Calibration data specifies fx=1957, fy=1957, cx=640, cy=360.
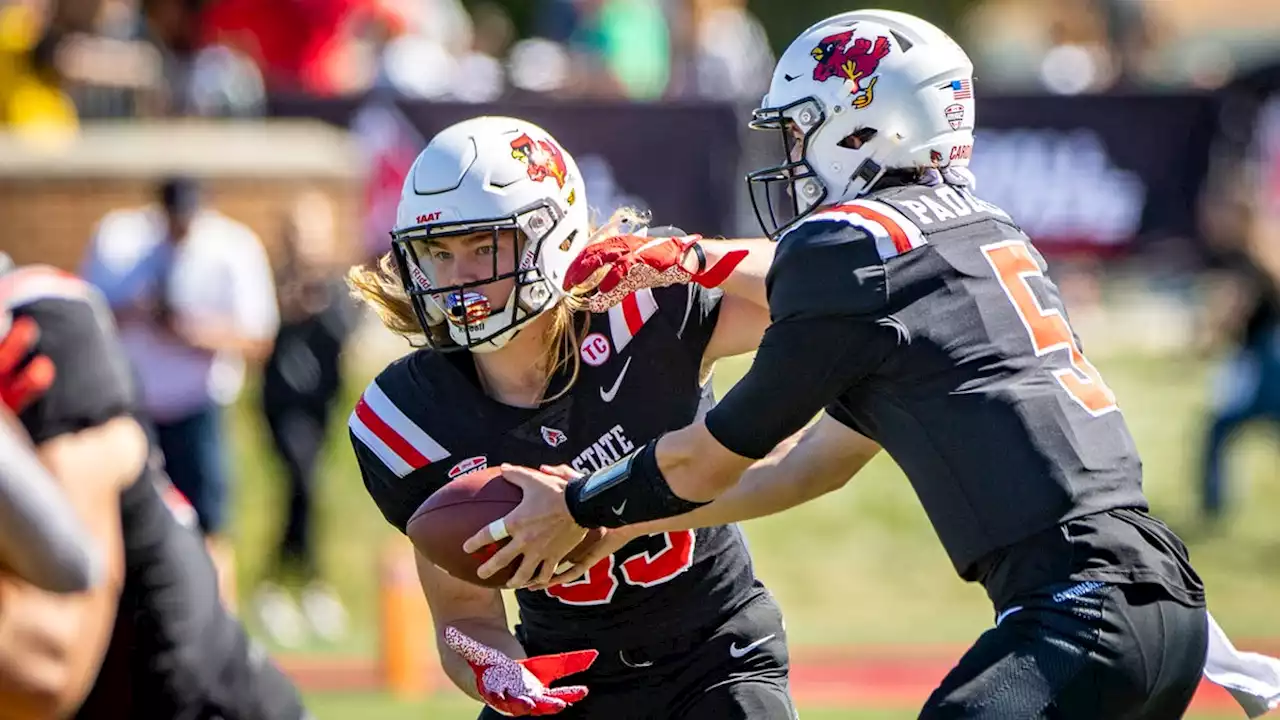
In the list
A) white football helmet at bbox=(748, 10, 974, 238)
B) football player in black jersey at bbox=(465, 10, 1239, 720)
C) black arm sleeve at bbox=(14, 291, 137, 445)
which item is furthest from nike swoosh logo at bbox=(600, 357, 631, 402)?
black arm sleeve at bbox=(14, 291, 137, 445)

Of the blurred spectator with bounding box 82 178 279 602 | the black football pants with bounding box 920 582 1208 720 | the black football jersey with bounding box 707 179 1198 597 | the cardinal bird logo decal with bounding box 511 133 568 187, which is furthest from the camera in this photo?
the blurred spectator with bounding box 82 178 279 602

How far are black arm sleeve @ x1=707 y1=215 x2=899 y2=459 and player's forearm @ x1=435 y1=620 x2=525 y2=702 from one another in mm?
815

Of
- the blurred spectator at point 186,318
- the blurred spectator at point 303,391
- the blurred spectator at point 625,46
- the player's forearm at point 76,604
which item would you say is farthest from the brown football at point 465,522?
the blurred spectator at point 625,46

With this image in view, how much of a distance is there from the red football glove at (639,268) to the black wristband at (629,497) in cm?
46

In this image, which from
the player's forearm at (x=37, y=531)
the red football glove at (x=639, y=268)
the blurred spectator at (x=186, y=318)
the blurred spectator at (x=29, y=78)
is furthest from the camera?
the blurred spectator at (x=29, y=78)

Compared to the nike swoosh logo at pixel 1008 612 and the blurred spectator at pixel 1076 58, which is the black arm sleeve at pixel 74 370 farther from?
the blurred spectator at pixel 1076 58

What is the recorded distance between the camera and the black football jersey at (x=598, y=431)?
3.95m

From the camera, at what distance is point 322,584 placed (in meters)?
9.84

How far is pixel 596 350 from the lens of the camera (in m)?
3.99

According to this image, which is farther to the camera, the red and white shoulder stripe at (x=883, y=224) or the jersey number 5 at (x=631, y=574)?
the jersey number 5 at (x=631, y=574)

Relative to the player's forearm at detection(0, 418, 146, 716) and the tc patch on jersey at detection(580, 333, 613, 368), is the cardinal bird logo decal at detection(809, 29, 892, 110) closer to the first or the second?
the tc patch on jersey at detection(580, 333, 613, 368)

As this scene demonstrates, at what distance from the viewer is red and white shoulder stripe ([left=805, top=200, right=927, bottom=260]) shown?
3406 mm

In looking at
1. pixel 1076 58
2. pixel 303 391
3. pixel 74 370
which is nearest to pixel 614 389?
pixel 74 370

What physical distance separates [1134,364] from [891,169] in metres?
9.51
